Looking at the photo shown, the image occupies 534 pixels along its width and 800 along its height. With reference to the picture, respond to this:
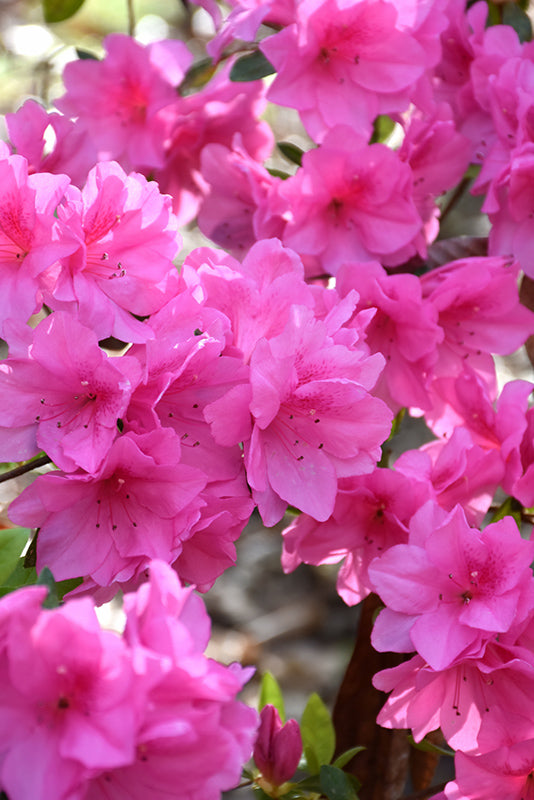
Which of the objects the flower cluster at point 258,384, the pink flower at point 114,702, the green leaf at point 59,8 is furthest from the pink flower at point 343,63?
the pink flower at point 114,702

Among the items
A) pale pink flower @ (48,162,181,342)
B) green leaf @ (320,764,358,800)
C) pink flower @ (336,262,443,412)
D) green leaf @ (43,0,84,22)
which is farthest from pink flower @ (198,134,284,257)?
green leaf @ (320,764,358,800)

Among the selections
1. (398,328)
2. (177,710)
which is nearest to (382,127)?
(398,328)

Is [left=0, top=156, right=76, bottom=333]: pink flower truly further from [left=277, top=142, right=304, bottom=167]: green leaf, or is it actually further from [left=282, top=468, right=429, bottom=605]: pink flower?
[left=277, top=142, right=304, bottom=167]: green leaf

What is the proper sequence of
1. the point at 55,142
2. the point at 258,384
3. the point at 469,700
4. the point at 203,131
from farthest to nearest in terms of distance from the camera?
the point at 203,131 < the point at 55,142 < the point at 469,700 < the point at 258,384

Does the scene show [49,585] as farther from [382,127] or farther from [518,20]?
[518,20]

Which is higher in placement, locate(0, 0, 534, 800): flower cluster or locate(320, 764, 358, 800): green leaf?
locate(0, 0, 534, 800): flower cluster

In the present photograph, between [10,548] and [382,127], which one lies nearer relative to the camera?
[10,548]

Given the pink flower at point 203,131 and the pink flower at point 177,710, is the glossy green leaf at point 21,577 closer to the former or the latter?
the pink flower at point 177,710
